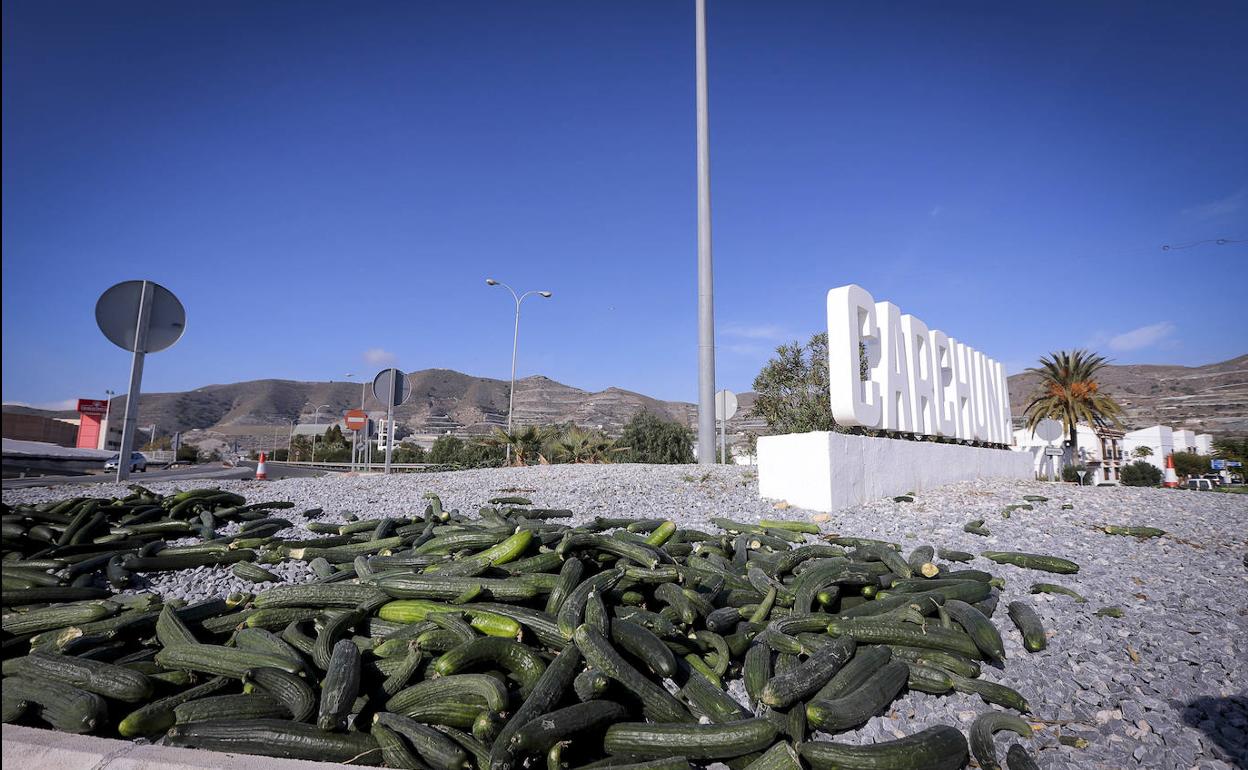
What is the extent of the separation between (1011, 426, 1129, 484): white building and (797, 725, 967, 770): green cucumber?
31815mm

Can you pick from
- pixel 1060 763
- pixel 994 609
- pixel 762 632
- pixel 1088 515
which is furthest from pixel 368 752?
pixel 1088 515

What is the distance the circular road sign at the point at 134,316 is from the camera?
27.8ft

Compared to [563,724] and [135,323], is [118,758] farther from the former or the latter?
[135,323]

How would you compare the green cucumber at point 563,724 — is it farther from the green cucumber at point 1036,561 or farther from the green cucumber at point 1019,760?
the green cucumber at point 1036,561

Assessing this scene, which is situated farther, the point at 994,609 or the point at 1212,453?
the point at 1212,453

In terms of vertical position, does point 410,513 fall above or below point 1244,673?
above

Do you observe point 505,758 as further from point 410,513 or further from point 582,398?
point 582,398

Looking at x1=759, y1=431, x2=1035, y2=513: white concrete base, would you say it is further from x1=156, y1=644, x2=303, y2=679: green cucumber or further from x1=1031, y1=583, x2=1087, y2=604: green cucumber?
x1=156, y1=644, x2=303, y2=679: green cucumber

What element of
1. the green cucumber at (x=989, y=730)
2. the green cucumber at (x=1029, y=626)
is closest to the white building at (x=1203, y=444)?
the green cucumber at (x=1029, y=626)

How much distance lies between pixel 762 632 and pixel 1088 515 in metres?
6.99

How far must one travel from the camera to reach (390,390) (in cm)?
1370

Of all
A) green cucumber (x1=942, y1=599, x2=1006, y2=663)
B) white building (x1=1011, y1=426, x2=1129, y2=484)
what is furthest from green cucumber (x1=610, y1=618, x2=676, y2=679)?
white building (x1=1011, y1=426, x2=1129, y2=484)

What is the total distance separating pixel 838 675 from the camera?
128 inches

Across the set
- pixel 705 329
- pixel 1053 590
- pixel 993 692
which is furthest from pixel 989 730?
pixel 705 329
